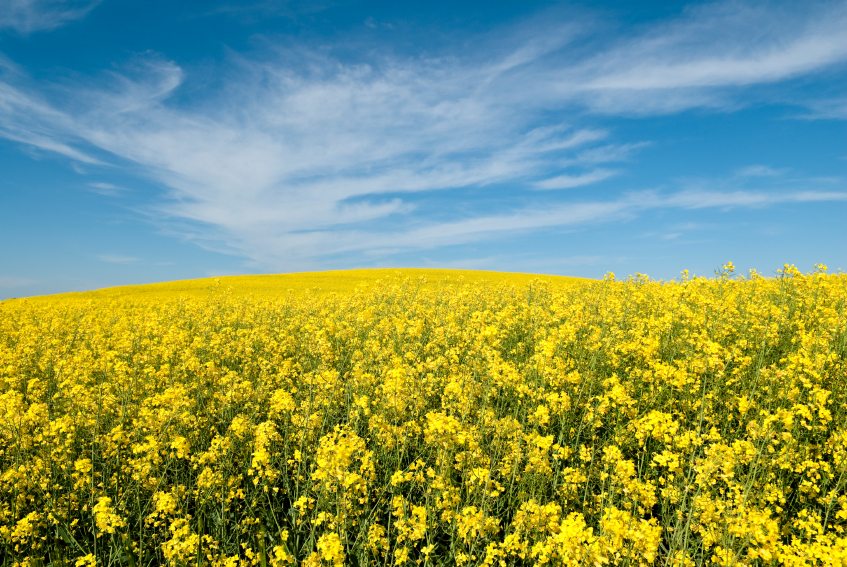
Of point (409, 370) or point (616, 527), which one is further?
point (409, 370)

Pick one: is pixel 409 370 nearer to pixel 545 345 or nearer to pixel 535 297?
pixel 545 345

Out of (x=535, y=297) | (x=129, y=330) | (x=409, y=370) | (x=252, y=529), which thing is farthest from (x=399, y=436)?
(x=129, y=330)

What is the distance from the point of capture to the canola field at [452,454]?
3361 mm

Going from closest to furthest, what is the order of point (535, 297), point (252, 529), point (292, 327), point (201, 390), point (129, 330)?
1. point (252, 529)
2. point (201, 390)
3. point (292, 327)
4. point (129, 330)
5. point (535, 297)

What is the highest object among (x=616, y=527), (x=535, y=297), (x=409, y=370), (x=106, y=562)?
(x=535, y=297)

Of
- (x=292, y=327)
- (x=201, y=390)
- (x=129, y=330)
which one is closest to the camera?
(x=201, y=390)

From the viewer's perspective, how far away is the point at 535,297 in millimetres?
12625

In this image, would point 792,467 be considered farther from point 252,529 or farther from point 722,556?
point 252,529

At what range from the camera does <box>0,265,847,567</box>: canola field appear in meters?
3.36

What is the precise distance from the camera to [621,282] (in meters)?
13.2

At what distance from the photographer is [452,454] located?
4.14 meters

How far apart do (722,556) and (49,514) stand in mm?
5206

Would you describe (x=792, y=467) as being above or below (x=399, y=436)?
below

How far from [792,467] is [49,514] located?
673cm
